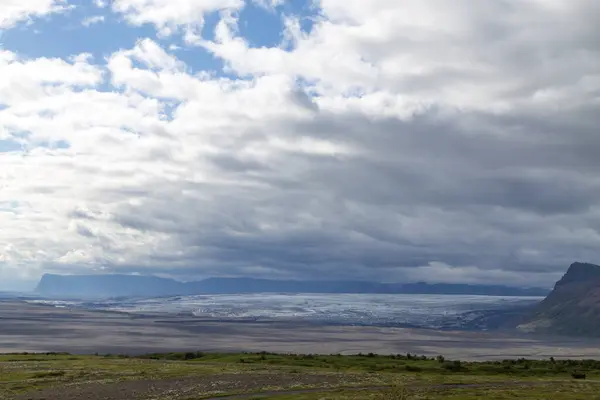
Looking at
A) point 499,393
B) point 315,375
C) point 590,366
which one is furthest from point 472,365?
point 499,393

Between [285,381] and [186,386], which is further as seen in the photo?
[285,381]

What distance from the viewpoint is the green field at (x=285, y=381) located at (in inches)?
3187

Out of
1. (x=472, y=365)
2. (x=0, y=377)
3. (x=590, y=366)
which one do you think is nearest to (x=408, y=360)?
(x=472, y=365)

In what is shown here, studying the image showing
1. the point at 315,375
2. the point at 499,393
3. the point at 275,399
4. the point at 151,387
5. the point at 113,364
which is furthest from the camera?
the point at 113,364

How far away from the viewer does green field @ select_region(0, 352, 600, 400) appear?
80.9 metres

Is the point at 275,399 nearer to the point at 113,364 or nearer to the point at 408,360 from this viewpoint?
the point at 113,364

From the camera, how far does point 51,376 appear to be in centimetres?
10038

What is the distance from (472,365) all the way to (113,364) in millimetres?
70517

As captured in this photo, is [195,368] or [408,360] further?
[408,360]

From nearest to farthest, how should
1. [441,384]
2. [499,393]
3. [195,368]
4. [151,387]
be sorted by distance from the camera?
[499,393] → [151,387] → [441,384] → [195,368]

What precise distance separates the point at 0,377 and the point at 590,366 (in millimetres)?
112786

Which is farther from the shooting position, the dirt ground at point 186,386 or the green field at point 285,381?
the dirt ground at point 186,386

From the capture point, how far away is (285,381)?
9469cm

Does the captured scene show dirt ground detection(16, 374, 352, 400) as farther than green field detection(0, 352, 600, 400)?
Yes
